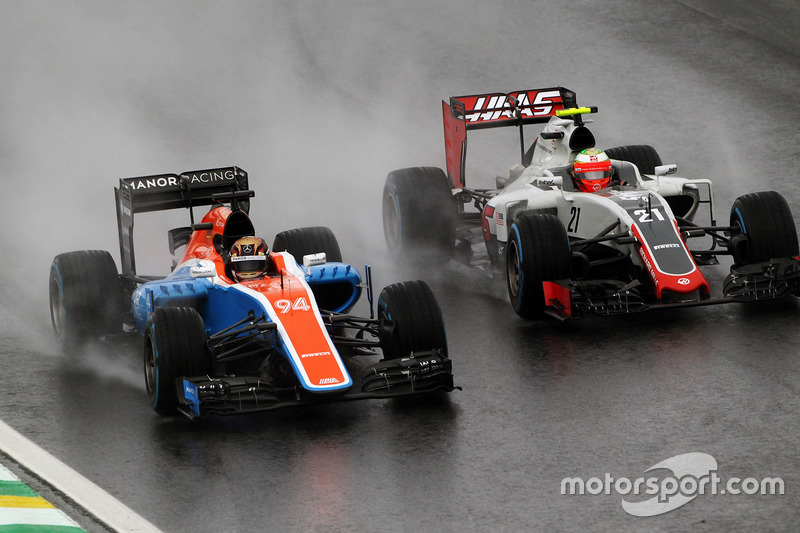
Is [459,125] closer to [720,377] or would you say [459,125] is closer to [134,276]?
[134,276]

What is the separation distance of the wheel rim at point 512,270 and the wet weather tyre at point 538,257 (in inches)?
17.0

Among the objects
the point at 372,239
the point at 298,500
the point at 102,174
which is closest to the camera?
the point at 298,500

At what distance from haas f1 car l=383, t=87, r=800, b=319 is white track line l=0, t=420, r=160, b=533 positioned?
551cm

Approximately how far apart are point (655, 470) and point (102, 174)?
51.5 feet

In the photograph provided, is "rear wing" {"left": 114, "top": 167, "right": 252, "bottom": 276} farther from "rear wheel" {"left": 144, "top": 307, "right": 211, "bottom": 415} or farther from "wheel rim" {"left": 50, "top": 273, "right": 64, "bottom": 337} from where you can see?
"rear wheel" {"left": 144, "top": 307, "right": 211, "bottom": 415}

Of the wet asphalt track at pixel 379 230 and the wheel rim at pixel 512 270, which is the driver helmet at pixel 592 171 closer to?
the wheel rim at pixel 512 270

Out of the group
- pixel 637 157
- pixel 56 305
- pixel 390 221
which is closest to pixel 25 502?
pixel 56 305

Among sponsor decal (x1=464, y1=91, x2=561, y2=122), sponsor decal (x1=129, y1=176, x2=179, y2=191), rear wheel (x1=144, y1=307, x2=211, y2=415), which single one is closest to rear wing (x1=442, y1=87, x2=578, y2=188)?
sponsor decal (x1=464, y1=91, x2=561, y2=122)

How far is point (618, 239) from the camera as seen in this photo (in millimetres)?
14297

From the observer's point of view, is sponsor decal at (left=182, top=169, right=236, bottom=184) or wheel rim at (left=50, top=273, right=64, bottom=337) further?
sponsor decal at (left=182, top=169, right=236, bottom=184)

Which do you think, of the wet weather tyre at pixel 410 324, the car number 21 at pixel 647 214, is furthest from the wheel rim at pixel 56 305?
the car number 21 at pixel 647 214

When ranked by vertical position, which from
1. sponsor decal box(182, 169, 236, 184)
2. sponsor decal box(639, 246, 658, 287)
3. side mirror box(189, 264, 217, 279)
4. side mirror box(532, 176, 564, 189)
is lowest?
sponsor decal box(639, 246, 658, 287)

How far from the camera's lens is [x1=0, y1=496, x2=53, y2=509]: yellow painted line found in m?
9.55

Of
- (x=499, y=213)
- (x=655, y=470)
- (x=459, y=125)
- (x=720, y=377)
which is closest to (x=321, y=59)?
(x=459, y=125)
